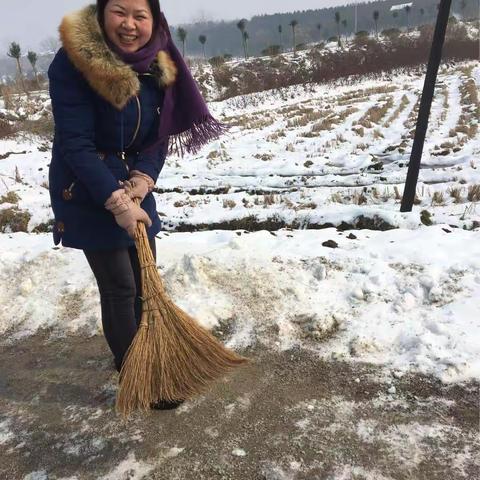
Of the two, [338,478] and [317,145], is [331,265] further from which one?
[317,145]

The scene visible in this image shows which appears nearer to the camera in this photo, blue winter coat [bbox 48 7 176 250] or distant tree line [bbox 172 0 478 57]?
blue winter coat [bbox 48 7 176 250]

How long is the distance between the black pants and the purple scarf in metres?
0.56

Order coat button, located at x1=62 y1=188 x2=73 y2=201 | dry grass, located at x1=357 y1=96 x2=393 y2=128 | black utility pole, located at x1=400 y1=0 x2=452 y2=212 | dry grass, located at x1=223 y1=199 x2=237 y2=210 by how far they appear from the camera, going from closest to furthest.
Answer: coat button, located at x1=62 y1=188 x2=73 y2=201 → black utility pole, located at x1=400 y1=0 x2=452 y2=212 → dry grass, located at x1=223 y1=199 x2=237 y2=210 → dry grass, located at x1=357 y1=96 x2=393 y2=128

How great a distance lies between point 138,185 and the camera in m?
2.23

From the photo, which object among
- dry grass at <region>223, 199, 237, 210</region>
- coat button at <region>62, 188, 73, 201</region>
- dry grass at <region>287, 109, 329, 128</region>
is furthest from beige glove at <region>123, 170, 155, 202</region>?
dry grass at <region>287, 109, 329, 128</region>

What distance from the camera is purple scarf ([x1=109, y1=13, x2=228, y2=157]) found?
2105mm

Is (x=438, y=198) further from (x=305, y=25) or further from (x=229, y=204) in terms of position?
(x=305, y=25)

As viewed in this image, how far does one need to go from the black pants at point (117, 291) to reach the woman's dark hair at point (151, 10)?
40.8 inches

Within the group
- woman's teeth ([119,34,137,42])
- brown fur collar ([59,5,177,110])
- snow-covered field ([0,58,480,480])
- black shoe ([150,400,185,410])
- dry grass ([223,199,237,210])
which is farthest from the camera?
dry grass ([223,199,237,210])

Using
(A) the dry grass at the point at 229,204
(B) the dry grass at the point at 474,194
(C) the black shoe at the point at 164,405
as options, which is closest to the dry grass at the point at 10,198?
(A) the dry grass at the point at 229,204

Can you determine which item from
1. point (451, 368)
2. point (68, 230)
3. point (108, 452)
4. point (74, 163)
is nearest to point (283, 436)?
point (108, 452)

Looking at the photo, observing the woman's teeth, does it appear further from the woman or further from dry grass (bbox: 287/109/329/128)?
dry grass (bbox: 287/109/329/128)

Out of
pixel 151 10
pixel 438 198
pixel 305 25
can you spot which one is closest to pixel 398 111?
pixel 438 198

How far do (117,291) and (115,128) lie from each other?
0.79 metres
